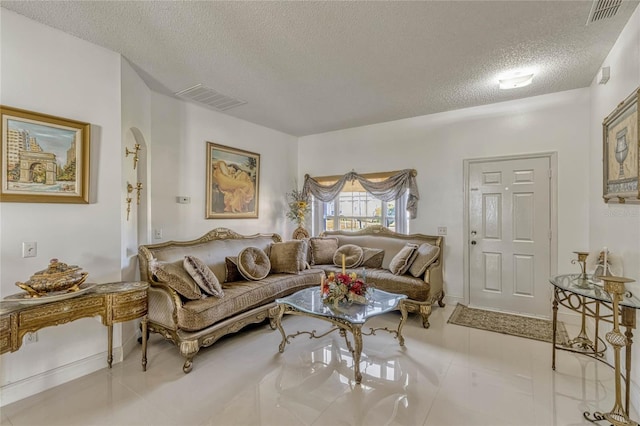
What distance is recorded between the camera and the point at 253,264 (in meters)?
3.66

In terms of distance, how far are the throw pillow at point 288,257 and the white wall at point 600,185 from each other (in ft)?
10.5

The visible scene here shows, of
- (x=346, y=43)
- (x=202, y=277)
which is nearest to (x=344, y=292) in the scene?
(x=202, y=277)

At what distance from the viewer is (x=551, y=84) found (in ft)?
11.0

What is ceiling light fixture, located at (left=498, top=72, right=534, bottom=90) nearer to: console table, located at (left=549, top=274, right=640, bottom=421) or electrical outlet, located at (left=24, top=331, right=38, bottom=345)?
console table, located at (left=549, top=274, right=640, bottom=421)

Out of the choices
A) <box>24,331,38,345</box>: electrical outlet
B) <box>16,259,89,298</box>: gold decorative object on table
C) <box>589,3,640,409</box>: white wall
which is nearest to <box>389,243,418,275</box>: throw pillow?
<box>589,3,640,409</box>: white wall

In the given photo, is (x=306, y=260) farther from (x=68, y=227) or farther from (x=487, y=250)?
(x=68, y=227)

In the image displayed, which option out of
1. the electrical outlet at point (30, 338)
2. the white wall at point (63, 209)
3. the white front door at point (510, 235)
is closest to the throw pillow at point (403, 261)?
the white front door at point (510, 235)

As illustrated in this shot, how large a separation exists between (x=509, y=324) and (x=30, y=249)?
4738 mm

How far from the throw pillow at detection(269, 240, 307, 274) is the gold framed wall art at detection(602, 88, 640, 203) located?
3294mm

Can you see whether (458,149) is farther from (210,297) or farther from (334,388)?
(210,297)

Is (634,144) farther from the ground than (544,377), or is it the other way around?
(634,144)

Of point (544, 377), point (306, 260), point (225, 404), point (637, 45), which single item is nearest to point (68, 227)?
point (225, 404)

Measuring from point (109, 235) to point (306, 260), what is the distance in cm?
253

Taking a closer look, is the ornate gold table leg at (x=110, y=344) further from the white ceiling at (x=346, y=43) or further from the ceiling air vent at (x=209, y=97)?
the ceiling air vent at (x=209, y=97)
